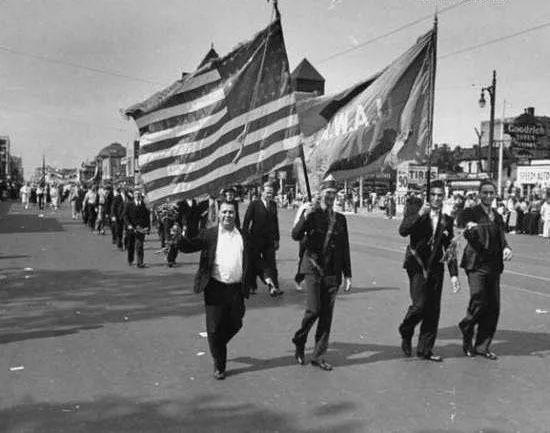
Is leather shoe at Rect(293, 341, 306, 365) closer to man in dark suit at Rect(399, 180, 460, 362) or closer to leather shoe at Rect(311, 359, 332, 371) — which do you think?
leather shoe at Rect(311, 359, 332, 371)

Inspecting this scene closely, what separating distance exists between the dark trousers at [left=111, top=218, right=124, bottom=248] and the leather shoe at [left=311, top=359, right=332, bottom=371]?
36.5 ft

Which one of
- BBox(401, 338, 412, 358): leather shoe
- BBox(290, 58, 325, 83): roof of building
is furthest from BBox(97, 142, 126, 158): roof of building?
BBox(401, 338, 412, 358): leather shoe

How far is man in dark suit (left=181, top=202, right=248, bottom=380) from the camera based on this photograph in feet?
18.6

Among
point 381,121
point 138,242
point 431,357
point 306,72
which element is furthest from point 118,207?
point 306,72

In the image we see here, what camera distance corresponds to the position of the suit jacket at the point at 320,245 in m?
6.05

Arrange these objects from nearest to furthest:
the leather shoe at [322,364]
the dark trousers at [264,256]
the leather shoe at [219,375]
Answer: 1. the leather shoe at [219,375]
2. the leather shoe at [322,364]
3. the dark trousers at [264,256]

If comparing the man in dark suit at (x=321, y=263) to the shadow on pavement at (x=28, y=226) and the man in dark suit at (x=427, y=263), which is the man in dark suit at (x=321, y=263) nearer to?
the man in dark suit at (x=427, y=263)

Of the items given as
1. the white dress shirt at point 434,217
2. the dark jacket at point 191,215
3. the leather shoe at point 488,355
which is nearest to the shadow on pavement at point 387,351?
the leather shoe at point 488,355

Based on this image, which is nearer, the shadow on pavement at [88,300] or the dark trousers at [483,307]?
the dark trousers at [483,307]

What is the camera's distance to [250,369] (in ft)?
19.5

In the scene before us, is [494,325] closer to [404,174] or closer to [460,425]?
[460,425]

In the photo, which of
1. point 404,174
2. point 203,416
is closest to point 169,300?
point 203,416

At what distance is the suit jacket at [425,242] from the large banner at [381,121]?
580mm

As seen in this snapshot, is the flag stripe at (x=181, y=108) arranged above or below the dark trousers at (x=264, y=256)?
above
